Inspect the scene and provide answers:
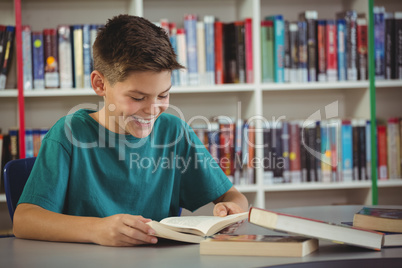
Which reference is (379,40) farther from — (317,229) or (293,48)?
(317,229)

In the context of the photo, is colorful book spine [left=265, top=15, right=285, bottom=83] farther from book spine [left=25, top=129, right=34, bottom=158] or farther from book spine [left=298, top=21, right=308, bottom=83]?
book spine [left=25, top=129, right=34, bottom=158]

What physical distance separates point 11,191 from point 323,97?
1.75m

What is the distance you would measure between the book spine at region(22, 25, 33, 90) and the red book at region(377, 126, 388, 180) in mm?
1638

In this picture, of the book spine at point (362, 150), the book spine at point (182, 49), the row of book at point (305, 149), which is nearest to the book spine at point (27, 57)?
the book spine at point (182, 49)

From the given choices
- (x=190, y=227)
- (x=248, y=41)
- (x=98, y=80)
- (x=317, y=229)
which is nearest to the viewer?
(x=317, y=229)

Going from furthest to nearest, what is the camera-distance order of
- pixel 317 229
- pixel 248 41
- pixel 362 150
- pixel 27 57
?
pixel 362 150
pixel 248 41
pixel 27 57
pixel 317 229

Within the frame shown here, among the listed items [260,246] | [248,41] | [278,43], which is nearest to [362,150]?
Result: [278,43]

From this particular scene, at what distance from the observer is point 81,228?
1.00 m

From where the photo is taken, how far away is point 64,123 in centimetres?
129

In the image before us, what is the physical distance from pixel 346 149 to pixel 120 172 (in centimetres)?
141

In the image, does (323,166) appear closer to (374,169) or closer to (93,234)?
(374,169)

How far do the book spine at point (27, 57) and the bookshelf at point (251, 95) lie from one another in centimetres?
10

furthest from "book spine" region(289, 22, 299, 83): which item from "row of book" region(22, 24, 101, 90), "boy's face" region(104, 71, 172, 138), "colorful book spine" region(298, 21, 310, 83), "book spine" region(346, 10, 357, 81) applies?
"boy's face" region(104, 71, 172, 138)

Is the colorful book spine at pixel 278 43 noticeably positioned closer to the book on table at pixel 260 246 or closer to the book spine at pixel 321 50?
the book spine at pixel 321 50
